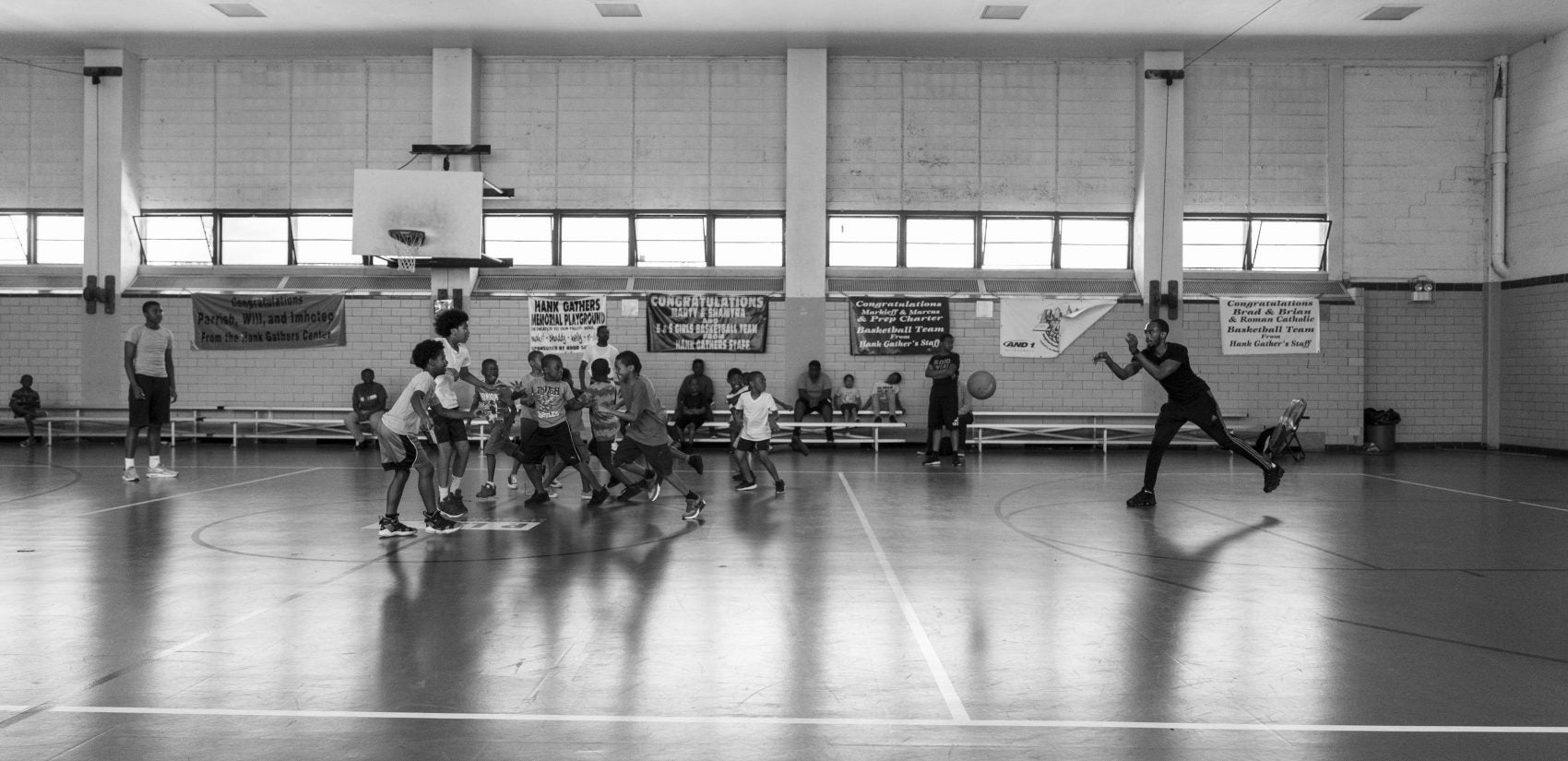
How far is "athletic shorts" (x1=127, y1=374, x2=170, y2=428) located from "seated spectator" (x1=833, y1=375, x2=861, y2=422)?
1021 cm

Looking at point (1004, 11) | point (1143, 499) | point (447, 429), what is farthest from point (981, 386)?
point (447, 429)

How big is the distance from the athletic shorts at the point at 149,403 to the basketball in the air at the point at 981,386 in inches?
477

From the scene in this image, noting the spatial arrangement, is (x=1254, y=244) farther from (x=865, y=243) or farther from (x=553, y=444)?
(x=553, y=444)

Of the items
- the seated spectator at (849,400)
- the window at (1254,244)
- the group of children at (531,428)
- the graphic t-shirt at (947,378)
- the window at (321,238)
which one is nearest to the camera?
the group of children at (531,428)

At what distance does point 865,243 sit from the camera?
1939cm

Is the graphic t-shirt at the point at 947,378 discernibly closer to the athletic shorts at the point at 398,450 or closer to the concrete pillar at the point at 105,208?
the athletic shorts at the point at 398,450

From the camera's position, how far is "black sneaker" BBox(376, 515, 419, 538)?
27.3 ft

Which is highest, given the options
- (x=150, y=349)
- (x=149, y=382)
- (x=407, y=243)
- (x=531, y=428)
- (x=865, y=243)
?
(x=865, y=243)

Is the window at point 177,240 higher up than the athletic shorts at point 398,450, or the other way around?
the window at point 177,240

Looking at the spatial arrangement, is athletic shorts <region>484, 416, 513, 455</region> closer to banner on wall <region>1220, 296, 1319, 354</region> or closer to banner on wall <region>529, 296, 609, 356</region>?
banner on wall <region>529, 296, 609, 356</region>

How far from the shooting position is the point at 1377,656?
5.00 meters

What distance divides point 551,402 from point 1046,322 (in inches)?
439

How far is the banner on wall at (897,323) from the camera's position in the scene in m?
18.9

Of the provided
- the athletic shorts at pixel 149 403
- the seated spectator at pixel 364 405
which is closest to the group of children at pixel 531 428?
the athletic shorts at pixel 149 403
